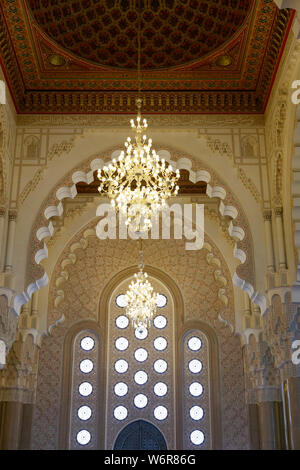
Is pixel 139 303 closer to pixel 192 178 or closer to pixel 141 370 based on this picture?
pixel 192 178

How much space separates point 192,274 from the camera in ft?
43.2

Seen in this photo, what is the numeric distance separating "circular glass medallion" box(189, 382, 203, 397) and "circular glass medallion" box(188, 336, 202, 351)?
2.49ft

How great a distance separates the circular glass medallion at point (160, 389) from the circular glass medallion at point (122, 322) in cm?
148

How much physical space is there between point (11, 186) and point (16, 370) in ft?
12.7

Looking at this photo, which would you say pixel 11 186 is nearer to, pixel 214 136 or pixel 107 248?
pixel 214 136

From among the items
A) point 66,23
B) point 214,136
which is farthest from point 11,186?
point 214,136

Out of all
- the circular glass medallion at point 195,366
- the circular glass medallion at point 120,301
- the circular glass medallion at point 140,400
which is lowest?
the circular glass medallion at point 140,400

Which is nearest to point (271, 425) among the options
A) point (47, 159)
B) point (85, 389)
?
point (85, 389)

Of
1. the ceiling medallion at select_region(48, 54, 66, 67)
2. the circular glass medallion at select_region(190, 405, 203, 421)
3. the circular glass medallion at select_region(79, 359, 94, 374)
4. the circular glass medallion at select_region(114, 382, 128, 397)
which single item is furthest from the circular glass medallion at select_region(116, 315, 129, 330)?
the ceiling medallion at select_region(48, 54, 66, 67)

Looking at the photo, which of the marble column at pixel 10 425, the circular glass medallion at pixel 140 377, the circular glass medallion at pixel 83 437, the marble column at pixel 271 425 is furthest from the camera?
the circular glass medallion at pixel 140 377

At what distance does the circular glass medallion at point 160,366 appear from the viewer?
1264 centimetres

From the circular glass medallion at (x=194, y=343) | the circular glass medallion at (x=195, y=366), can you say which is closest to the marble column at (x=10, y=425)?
the circular glass medallion at (x=195, y=366)

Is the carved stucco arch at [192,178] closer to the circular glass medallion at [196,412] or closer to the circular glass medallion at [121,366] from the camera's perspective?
the circular glass medallion at [196,412]

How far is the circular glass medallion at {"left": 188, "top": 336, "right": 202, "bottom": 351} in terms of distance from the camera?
12.8 meters
